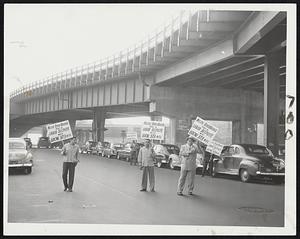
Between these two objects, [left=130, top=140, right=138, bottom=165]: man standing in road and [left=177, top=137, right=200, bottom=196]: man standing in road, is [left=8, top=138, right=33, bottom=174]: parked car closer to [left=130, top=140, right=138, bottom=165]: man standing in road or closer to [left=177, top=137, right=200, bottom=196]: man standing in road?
[left=177, top=137, right=200, bottom=196]: man standing in road

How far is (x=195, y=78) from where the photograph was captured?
2481cm

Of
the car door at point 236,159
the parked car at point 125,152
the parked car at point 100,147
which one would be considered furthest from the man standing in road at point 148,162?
the parked car at point 100,147

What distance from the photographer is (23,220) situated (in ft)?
35.2

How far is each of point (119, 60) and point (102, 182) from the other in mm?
12488

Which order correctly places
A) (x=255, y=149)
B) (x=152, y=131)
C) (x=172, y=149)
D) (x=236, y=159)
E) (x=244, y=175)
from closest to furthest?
(x=152, y=131) < (x=244, y=175) < (x=236, y=159) < (x=255, y=149) < (x=172, y=149)

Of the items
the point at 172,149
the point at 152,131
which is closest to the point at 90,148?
the point at 172,149

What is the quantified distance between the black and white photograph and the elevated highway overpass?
8 centimetres

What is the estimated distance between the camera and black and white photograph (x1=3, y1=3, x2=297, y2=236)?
1112cm

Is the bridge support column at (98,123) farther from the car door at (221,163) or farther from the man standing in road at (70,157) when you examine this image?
the man standing in road at (70,157)

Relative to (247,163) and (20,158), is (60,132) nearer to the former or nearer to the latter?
(20,158)

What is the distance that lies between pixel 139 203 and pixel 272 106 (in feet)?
37.2

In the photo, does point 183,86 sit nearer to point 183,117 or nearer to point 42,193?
point 183,117

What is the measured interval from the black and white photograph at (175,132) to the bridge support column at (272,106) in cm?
6

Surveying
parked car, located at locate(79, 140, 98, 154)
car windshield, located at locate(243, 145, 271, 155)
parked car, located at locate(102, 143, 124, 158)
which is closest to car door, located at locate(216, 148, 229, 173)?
car windshield, located at locate(243, 145, 271, 155)
